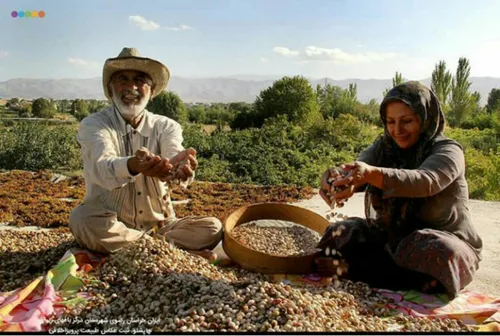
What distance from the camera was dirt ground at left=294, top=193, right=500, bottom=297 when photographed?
125 inches

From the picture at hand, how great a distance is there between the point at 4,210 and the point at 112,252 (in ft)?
7.59

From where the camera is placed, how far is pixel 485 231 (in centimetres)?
446

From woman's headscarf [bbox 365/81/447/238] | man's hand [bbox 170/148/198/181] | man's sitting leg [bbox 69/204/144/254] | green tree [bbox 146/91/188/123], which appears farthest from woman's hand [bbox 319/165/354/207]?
green tree [bbox 146/91/188/123]

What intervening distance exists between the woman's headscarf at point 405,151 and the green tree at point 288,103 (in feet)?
43.1

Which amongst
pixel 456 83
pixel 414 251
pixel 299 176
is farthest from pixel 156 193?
pixel 456 83

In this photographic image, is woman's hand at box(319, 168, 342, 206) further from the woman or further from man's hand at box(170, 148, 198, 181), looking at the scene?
man's hand at box(170, 148, 198, 181)

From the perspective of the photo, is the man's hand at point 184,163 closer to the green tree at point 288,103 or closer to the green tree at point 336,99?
the green tree at point 288,103

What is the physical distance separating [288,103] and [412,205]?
13893 millimetres

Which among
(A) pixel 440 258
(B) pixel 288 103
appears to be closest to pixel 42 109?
(B) pixel 288 103

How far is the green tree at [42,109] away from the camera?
17.4 meters

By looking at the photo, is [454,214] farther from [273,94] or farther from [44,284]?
[273,94]

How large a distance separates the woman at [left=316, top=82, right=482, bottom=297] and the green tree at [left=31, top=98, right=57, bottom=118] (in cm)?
1652

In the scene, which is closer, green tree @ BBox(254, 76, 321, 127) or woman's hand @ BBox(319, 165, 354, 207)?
woman's hand @ BBox(319, 165, 354, 207)

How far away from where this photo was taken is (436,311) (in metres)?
2.61
